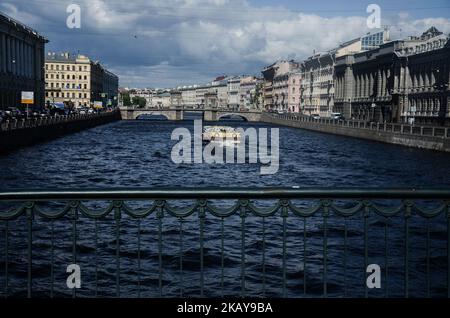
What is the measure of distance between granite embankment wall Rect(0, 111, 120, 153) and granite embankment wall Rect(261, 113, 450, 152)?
2655 centimetres

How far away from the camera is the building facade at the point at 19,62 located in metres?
71.0

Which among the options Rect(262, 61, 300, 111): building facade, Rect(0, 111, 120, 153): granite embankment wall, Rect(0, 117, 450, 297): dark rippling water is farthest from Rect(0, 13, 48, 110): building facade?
Rect(262, 61, 300, 111): building facade

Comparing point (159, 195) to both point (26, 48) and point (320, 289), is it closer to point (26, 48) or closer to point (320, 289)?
point (320, 289)

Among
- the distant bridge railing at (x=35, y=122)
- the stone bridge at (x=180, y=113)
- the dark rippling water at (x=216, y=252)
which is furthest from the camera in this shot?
the stone bridge at (x=180, y=113)

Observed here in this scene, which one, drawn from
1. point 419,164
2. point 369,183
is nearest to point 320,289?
point 369,183

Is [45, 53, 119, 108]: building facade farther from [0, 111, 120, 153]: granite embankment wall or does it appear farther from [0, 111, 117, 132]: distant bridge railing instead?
[0, 111, 117, 132]: distant bridge railing

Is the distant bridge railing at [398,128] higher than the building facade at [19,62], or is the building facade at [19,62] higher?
the building facade at [19,62]

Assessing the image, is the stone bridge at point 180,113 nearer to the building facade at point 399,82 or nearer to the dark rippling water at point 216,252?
the building facade at point 399,82

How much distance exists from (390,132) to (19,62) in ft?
162

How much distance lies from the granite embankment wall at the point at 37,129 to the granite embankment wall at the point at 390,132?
26547mm

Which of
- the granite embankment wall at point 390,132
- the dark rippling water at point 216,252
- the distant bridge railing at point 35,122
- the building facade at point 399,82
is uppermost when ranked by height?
the building facade at point 399,82

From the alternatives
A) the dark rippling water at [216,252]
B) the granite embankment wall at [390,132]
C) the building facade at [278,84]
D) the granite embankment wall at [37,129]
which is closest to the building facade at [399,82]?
the granite embankment wall at [390,132]

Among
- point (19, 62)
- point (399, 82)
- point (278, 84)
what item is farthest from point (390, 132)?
point (278, 84)

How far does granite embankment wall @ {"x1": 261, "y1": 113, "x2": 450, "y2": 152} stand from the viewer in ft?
134
